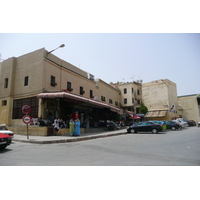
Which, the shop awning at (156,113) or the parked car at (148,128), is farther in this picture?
the shop awning at (156,113)

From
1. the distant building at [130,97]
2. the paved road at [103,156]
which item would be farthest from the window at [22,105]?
the distant building at [130,97]

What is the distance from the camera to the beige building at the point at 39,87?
58.3ft

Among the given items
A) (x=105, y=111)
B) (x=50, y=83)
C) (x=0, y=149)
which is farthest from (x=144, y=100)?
(x=0, y=149)

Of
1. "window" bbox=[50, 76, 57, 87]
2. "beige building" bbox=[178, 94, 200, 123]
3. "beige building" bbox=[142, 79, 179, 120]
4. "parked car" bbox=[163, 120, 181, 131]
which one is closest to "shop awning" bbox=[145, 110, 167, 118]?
"beige building" bbox=[142, 79, 179, 120]

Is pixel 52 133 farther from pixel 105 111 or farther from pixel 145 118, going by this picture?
pixel 145 118

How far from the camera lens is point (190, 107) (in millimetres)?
40250

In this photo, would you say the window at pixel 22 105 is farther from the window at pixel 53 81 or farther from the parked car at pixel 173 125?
the parked car at pixel 173 125

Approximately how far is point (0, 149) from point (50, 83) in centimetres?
1116

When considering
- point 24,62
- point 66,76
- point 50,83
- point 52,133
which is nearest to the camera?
point 52,133

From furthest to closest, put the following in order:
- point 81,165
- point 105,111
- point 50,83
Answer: point 105,111 < point 50,83 < point 81,165

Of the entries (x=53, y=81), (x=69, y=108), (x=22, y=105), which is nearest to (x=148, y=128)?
(x=69, y=108)

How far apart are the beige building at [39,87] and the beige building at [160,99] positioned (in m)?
20.6

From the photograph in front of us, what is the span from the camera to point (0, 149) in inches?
342

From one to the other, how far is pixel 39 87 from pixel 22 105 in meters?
3.32
